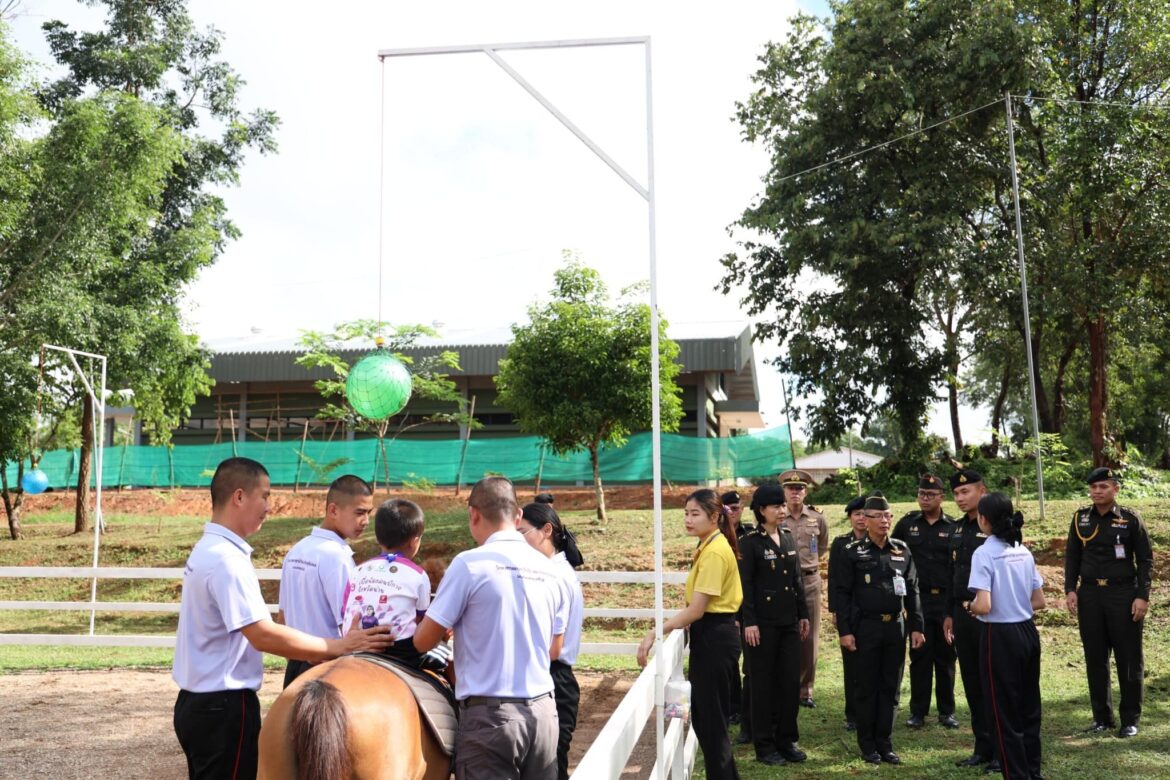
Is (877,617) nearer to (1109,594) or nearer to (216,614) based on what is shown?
(1109,594)

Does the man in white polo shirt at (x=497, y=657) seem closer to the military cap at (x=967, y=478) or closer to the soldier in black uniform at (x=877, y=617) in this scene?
the soldier in black uniform at (x=877, y=617)

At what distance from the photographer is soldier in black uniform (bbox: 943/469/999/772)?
723 cm

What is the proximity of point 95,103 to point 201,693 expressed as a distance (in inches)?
713

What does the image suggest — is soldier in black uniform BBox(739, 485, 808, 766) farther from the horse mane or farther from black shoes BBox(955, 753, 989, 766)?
the horse mane

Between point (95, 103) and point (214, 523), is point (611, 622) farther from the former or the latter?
point (95, 103)

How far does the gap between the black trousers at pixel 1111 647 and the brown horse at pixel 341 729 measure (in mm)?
6374

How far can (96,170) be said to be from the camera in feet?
61.6

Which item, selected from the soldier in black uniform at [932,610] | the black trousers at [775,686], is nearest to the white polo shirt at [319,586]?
the black trousers at [775,686]

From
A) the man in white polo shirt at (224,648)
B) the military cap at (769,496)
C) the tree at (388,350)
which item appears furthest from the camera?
the tree at (388,350)

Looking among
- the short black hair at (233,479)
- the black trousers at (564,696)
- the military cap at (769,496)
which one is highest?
the short black hair at (233,479)

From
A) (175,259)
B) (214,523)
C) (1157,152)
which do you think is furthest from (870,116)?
(214,523)

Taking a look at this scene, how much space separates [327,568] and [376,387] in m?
3.67

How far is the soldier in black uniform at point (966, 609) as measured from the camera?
7227 mm

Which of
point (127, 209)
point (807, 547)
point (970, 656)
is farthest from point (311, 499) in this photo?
point (970, 656)
